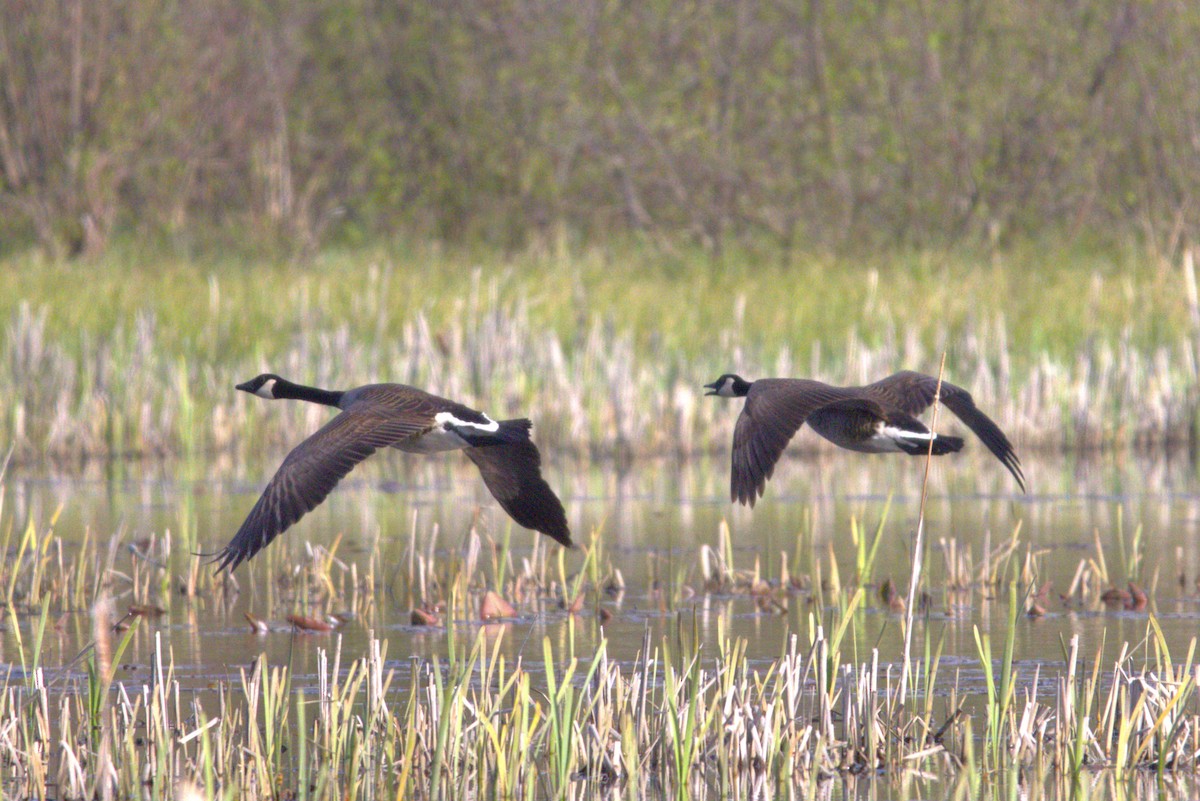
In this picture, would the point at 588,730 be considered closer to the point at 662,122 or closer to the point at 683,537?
the point at 683,537

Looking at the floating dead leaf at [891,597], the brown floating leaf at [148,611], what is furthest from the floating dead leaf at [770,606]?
the brown floating leaf at [148,611]

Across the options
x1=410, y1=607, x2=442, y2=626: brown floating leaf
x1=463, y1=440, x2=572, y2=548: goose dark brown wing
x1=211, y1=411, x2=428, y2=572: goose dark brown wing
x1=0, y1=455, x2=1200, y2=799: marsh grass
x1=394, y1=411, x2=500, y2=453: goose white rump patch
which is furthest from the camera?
x1=410, y1=607, x2=442, y2=626: brown floating leaf

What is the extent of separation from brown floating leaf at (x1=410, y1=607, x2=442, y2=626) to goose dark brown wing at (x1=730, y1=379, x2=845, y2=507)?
5.07ft

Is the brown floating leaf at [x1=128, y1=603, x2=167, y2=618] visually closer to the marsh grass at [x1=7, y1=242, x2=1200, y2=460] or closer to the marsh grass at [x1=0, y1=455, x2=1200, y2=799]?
the marsh grass at [x1=0, y1=455, x2=1200, y2=799]

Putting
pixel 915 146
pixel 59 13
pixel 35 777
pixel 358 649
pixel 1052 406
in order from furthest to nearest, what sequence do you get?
pixel 915 146
pixel 59 13
pixel 1052 406
pixel 358 649
pixel 35 777

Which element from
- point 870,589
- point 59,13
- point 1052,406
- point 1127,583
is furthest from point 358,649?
point 59,13

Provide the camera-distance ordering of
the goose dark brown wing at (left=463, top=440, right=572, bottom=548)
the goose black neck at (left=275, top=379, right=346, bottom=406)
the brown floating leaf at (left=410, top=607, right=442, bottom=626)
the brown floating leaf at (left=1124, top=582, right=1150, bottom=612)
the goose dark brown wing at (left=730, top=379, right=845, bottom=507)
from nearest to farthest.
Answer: the goose dark brown wing at (left=730, top=379, right=845, bottom=507), the goose dark brown wing at (left=463, top=440, right=572, bottom=548), the brown floating leaf at (left=410, top=607, right=442, bottom=626), the goose black neck at (left=275, top=379, right=346, bottom=406), the brown floating leaf at (left=1124, top=582, right=1150, bottom=612)

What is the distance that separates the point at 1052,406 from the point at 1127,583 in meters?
4.85

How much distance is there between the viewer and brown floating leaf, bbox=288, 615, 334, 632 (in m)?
6.46

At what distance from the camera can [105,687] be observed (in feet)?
14.8

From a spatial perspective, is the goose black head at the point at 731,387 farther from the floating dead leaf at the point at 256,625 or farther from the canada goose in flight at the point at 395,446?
the floating dead leaf at the point at 256,625

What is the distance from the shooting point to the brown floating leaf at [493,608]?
677cm

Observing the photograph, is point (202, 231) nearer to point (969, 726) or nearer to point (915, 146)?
point (915, 146)

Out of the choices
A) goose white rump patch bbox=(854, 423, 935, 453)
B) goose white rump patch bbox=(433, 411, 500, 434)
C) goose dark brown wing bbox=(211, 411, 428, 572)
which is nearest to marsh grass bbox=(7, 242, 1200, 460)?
goose white rump patch bbox=(433, 411, 500, 434)
